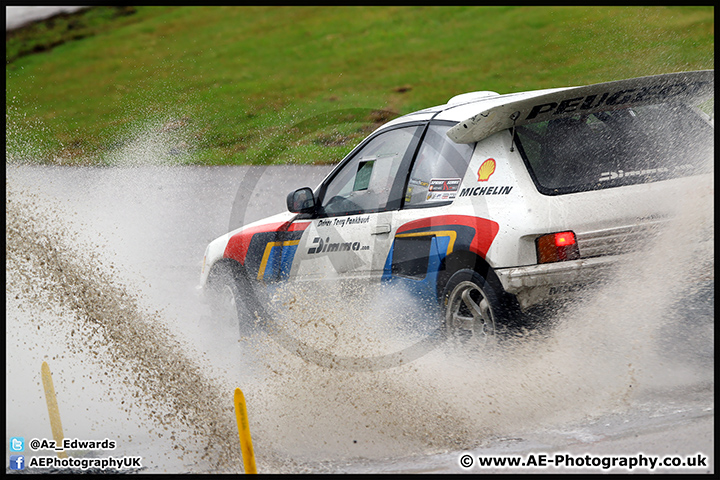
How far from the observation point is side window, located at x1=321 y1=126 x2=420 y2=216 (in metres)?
5.05

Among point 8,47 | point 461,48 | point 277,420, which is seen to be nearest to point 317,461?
point 277,420

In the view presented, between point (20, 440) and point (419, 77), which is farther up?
point (20, 440)

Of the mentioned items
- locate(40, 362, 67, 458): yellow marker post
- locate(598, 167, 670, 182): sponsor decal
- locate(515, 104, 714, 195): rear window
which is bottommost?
locate(40, 362, 67, 458): yellow marker post

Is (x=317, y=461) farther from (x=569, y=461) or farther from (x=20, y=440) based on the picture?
(x=20, y=440)

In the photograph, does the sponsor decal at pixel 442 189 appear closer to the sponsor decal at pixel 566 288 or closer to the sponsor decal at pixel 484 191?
the sponsor decal at pixel 484 191

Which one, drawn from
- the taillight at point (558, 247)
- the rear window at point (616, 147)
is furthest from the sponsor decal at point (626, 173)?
the taillight at point (558, 247)

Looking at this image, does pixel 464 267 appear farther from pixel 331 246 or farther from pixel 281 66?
pixel 281 66

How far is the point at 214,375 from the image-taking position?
5.69 metres

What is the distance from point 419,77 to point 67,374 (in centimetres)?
1534

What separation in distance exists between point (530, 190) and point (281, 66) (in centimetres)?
1985

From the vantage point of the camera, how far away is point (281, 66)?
903 inches

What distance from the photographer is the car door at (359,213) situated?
5.00 m

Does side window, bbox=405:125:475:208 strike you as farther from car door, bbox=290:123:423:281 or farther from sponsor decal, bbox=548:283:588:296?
sponsor decal, bbox=548:283:588:296

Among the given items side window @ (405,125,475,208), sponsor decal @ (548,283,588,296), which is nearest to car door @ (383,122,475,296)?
side window @ (405,125,475,208)
